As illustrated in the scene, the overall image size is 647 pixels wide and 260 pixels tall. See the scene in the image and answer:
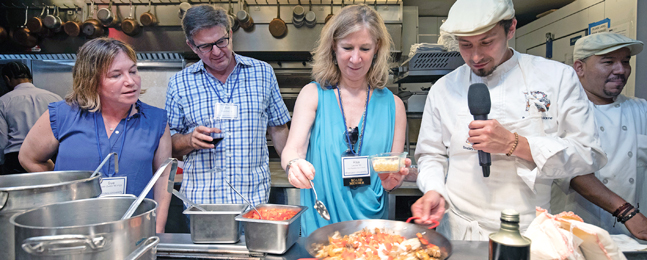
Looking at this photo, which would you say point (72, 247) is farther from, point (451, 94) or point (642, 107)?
point (642, 107)

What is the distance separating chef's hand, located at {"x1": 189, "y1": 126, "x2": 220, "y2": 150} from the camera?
6.07 feet

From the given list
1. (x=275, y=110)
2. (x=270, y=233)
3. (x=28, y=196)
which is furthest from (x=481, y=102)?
(x=275, y=110)

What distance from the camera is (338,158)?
172 cm

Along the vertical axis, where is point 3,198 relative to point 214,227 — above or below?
above

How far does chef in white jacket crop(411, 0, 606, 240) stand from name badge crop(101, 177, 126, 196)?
1296mm

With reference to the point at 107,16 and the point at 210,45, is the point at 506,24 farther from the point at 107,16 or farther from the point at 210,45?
the point at 107,16

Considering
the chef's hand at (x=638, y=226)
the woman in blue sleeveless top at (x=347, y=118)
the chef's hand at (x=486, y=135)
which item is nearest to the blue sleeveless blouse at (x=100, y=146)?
the woman in blue sleeveless top at (x=347, y=118)

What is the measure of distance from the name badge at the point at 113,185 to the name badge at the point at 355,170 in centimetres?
101

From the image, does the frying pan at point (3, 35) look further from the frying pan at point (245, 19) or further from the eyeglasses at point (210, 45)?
the eyeglasses at point (210, 45)

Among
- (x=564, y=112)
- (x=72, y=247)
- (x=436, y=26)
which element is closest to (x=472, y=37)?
(x=564, y=112)

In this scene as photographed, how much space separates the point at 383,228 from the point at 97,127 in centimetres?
143

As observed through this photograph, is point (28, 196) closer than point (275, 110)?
Yes

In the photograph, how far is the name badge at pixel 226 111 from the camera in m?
2.07

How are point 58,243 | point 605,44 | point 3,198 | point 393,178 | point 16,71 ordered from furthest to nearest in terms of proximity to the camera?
point 16,71
point 605,44
point 393,178
point 3,198
point 58,243
